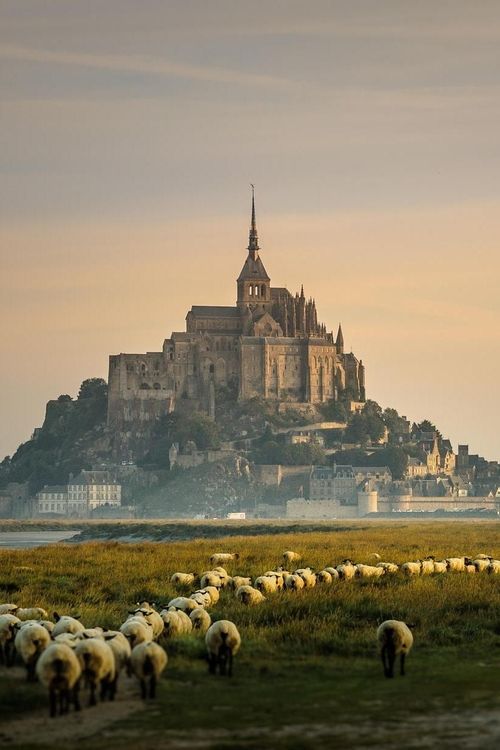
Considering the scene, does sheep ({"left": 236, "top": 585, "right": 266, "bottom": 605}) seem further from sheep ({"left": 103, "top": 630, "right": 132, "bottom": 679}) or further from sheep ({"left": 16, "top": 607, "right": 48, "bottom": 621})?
sheep ({"left": 103, "top": 630, "right": 132, "bottom": 679})

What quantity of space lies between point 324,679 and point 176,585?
13187 millimetres

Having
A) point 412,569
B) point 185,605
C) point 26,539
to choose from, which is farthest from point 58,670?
point 26,539

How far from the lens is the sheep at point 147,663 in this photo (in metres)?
20.8

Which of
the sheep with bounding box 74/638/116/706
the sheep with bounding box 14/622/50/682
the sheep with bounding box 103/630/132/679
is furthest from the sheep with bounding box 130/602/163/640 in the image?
the sheep with bounding box 74/638/116/706

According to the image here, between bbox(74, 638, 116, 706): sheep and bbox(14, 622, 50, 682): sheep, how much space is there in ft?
7.55

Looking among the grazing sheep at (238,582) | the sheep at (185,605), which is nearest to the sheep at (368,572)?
the grazing sheep at (238,582)

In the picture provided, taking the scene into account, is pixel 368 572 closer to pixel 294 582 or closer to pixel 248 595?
pixel 294 582

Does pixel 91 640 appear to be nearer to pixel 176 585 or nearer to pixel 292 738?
pixel 292 738

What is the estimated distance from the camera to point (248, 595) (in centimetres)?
3072

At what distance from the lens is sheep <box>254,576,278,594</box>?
109 feet

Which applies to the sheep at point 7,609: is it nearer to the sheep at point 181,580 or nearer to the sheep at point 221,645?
the sheep at point 221,645

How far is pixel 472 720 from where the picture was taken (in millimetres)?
19156

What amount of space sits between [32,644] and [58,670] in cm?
307

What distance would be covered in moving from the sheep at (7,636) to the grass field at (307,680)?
0.80 metres
